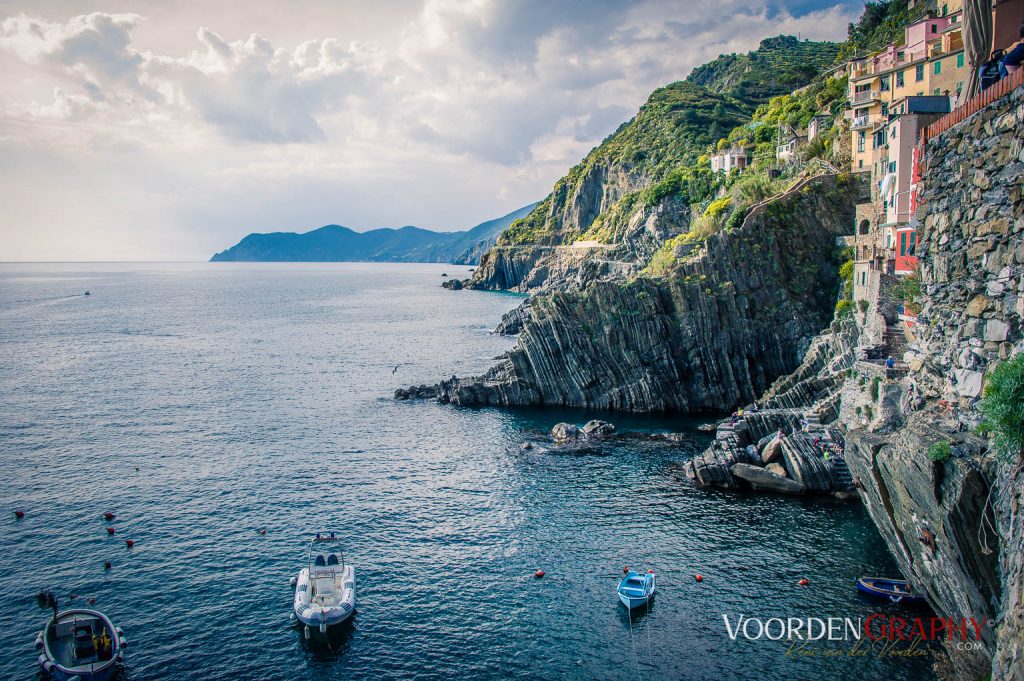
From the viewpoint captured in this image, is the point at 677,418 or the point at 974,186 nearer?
the point at 974,186

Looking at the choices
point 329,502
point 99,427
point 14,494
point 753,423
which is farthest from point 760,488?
point 99,427

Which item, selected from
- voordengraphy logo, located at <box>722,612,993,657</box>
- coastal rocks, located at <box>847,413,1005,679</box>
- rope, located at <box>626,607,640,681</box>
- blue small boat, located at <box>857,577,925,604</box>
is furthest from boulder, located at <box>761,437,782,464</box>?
coastal rocks, located at <box>847,413,1005,679</box>

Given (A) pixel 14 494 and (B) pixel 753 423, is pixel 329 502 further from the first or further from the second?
(B) pixel 753 423

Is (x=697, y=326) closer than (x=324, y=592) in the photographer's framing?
No

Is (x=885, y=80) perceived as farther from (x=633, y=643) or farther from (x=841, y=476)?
(x=633, y=643)

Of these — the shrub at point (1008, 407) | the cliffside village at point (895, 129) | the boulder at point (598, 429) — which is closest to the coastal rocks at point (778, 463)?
the cliffside village at point (895, 129)

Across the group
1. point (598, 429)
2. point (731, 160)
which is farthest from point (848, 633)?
point (731, 160)
